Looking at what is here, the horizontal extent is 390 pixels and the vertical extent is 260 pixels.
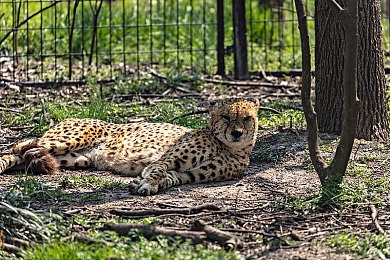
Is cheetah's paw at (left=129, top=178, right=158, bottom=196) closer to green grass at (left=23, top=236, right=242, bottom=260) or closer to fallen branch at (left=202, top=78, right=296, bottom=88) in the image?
green grass at (left=23, top=236, right=242, bottom=260)

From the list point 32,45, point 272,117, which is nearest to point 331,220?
point 272,117

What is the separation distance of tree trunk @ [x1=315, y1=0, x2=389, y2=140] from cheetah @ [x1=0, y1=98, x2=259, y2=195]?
3.14ft

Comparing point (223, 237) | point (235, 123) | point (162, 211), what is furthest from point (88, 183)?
point (223, 237)

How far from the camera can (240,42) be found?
32.2ft

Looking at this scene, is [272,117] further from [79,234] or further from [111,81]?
[79,234]

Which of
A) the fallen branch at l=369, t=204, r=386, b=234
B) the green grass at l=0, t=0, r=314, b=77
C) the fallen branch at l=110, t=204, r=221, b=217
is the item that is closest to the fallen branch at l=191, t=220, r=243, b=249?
the fallen branch at l=110, t=204, r=221, b=217

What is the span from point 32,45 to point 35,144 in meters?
4.70

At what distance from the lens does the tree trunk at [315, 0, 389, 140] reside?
6777 mm

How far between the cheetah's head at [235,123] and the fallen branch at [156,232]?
1.83m

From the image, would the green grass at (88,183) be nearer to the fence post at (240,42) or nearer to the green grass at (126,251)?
the green grass at (126,251)

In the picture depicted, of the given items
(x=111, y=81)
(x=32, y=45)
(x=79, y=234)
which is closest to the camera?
(x=79, y=234)

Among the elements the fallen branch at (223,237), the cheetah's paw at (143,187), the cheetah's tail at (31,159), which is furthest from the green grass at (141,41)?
the fallen branch at (223,237)

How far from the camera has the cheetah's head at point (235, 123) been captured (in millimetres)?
5918

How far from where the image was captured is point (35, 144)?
622cm
